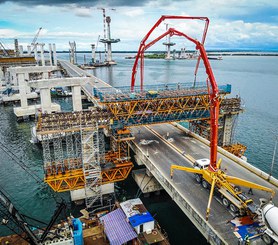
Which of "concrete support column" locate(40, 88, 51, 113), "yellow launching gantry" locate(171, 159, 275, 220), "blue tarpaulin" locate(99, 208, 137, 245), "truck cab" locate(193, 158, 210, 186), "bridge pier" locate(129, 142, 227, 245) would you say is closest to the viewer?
"bridge pier" locate(129, 142, 227, 245)

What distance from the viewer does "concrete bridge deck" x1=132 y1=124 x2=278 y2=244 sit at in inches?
1047

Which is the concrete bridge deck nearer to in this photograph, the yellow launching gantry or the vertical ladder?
the yellow launching gantry

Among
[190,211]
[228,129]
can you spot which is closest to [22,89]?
[228,129]

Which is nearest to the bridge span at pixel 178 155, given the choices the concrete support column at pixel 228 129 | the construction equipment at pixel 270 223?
the construction equipment at pixel 270 223

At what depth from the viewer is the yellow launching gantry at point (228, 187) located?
2733 cm

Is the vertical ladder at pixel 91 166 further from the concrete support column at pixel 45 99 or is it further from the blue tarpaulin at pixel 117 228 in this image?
the concrete support column at pixel 45 99

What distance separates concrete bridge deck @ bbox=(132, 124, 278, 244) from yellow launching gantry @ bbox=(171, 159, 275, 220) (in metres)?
0.93

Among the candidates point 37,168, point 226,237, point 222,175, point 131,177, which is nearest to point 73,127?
point 131,177

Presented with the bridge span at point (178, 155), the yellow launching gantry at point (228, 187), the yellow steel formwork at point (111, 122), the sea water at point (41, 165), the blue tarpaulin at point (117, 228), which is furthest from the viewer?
the yellow steel formwork at point (111, 122)

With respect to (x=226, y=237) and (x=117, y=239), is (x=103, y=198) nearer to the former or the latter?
(x=117, y=239)

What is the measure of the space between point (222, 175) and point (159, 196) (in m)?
14.9

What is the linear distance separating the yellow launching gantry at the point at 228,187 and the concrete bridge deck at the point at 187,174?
93cm

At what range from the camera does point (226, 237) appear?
972 inches

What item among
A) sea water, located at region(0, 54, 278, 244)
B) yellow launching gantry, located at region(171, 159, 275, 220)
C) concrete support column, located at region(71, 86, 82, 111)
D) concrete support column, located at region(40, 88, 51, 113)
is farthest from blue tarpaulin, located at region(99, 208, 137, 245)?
concrete support column, located at region(40, 88, 51, 113)
